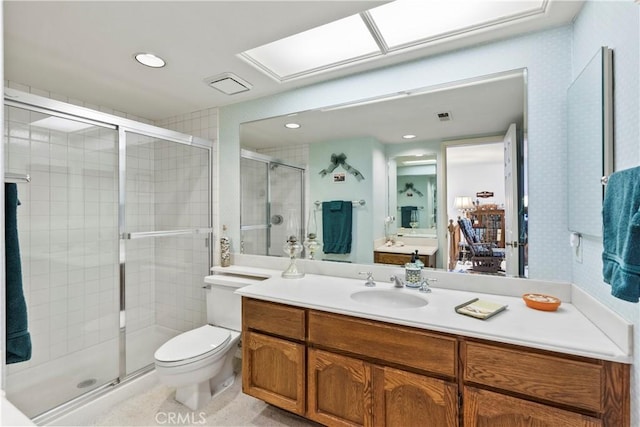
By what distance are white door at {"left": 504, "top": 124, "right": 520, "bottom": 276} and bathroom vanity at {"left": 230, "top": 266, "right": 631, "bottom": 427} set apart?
0.70 ft

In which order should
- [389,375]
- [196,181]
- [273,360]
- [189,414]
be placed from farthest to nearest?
[196,181] → [189,414] → [273,360] → [389,375]

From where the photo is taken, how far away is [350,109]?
211 centimetres

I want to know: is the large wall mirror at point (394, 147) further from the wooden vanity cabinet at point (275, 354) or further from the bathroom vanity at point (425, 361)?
the wooden vanity cabinet at point (275, 354)

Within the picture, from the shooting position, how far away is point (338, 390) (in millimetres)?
1550

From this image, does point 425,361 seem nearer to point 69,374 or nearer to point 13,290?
point 13,290

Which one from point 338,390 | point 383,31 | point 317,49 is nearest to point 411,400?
point 338,390

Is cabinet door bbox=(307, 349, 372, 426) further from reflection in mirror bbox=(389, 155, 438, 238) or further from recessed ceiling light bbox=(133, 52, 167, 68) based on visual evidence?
recessed ceiling light bbox=(133, 52, 167, 68)

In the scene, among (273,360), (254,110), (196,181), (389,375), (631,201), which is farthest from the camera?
(196,181)

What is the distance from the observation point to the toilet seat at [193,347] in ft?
5.92

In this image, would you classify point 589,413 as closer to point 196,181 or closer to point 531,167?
point 531,167

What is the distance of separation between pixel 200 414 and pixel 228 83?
2.23 meters

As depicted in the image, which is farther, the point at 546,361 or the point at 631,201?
the point at 546,361

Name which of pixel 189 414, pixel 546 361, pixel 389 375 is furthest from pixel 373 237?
pixel 189 414

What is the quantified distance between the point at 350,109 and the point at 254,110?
0.88 metres
